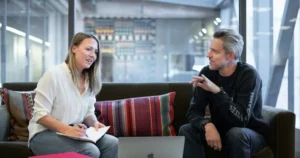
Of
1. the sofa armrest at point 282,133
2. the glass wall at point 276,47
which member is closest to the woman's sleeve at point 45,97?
the sofa armrest at point 282,133

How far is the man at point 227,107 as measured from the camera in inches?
76.1

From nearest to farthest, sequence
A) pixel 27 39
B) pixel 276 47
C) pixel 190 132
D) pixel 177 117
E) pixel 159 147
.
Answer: pixel 159 147
pixel 190 132
pixel 177 117
pixel 276 47
pixel 27 39

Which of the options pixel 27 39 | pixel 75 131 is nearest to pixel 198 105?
pixel 75 131

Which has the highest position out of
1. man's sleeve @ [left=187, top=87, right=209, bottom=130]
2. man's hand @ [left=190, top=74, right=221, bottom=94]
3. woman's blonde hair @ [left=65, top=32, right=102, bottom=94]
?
woman's blonde hair @ [left=65, top=32, right=102, bottom=94]

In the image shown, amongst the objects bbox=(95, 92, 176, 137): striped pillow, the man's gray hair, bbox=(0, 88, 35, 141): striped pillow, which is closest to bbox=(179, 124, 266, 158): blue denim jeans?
bbox=(95, 92, 176, 137): striped pillow

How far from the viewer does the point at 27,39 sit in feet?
12.1

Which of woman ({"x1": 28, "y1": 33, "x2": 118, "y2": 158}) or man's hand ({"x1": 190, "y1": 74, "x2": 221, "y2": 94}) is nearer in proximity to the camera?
woman ({"x1": 28, "y1": 33, "x2": 118, "y2": 158})

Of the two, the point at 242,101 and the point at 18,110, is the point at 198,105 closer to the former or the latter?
the point at 242,101

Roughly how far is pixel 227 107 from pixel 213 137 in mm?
194

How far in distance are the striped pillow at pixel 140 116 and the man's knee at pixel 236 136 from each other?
2.04 feet

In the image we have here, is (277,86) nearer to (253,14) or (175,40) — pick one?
(253,14)

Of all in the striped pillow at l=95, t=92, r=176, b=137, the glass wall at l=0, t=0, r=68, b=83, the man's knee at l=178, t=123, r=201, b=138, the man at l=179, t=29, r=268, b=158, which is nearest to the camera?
the man at l=179, t=29, r=268, b=158

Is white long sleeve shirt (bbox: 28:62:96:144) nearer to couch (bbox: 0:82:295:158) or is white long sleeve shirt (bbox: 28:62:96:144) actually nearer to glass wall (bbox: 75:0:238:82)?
couch (bbox: 0:82:295:158)

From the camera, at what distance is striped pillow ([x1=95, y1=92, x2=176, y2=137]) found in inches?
96.5
